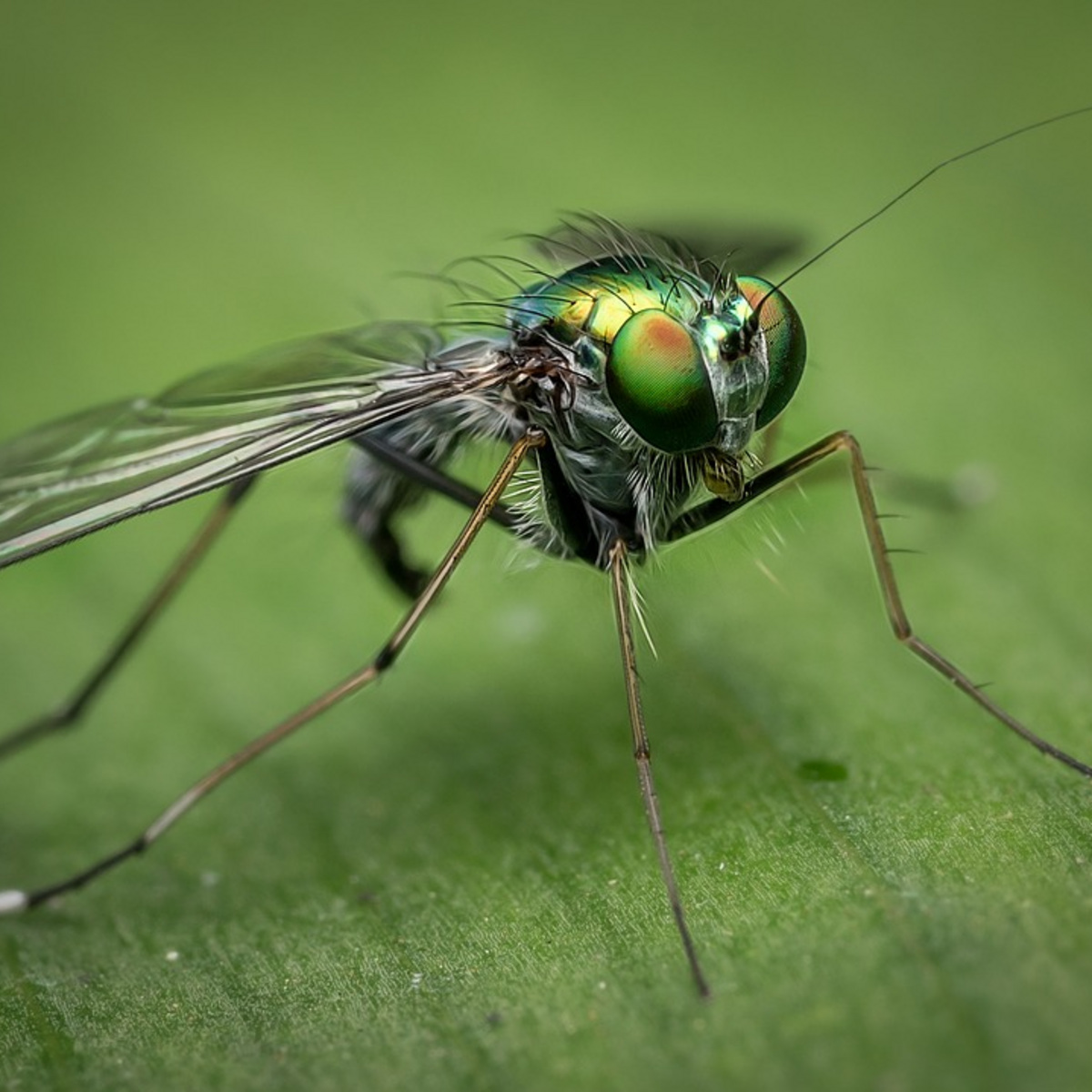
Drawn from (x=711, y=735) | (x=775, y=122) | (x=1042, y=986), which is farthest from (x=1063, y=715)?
(x=775, y=122)

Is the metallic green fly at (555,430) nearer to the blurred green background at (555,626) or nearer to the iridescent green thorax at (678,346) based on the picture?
the iridescent green thorax at (678,346)

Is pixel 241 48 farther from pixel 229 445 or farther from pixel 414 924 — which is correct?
Result: pixel 414 924

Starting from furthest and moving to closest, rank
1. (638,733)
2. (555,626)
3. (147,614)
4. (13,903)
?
(555,626), (147,614), (13,903), (638,733)

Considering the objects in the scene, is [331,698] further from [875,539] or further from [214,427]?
[875,539]

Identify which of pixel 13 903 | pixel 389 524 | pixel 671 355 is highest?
pixel 671 355

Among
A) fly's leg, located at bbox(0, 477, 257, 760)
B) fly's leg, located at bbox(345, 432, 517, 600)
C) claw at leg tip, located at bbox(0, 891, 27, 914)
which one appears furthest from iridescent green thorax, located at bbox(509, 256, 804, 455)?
claw at leg tip, located at bbox(0, 891, 27, 914)

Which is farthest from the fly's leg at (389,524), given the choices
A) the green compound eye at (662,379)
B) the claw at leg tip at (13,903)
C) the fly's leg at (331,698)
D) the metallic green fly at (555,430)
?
the claw at leg tip at (13,903)

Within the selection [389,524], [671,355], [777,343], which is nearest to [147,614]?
[389,524]
